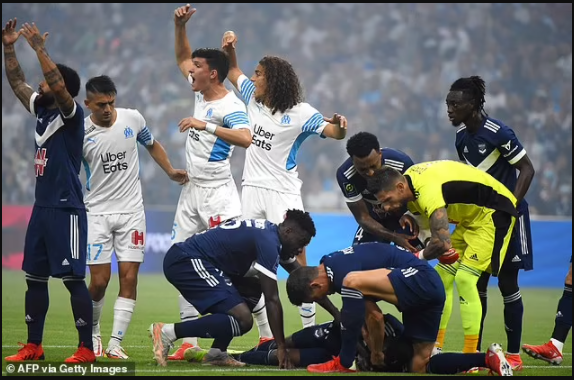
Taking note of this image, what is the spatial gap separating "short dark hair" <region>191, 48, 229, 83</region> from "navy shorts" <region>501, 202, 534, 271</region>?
3.47 metres

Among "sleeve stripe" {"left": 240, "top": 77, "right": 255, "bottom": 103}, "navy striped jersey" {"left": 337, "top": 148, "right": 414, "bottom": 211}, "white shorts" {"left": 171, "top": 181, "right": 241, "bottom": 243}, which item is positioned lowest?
"white shorts" {"left": 171, "top": 181, "right": 241, "bottom": 243}

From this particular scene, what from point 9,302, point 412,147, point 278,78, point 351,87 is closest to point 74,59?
point 351,87

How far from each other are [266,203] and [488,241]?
98.4 inches

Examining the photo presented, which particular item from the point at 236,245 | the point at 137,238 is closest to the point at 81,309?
the point at 236,245

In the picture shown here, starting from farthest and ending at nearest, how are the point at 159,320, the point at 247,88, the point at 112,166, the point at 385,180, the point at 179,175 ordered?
the point at 159,320 → the point at 247,88 → the point at 179,175 → the point at 112,166 → the point at 385,180

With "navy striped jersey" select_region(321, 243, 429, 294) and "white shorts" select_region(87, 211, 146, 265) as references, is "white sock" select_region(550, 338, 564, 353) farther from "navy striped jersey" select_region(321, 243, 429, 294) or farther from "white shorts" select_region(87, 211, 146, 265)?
"white shorts" select_region(87, 211, 146, 265)

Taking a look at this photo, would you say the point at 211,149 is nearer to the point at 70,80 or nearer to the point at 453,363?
the point at 70,80

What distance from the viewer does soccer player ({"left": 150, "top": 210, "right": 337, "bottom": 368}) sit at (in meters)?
8.13

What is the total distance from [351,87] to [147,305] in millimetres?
13889

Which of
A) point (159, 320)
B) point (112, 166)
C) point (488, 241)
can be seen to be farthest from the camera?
point (159, 320)

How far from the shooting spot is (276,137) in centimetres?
1014

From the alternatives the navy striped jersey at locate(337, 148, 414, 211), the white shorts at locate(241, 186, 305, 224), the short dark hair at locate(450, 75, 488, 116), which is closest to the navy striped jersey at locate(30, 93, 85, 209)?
the white shorts at locate(241, 186, 305, 224)

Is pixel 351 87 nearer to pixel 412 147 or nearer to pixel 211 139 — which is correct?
pixel 412 147

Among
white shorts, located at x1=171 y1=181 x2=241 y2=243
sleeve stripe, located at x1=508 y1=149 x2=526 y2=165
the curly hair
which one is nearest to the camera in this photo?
sleeve stripe, located at x1=508 y1=149 x2=526 y2=165
